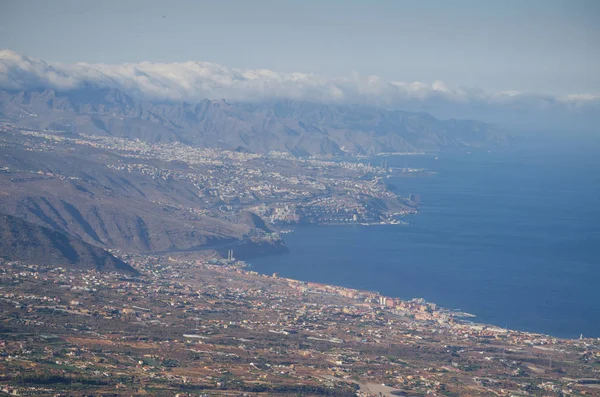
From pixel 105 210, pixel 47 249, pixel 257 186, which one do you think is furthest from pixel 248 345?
pixel 257 186

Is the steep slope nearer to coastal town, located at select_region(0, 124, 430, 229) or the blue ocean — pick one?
coastal town, located at select_region(0, 124, 430, 229)

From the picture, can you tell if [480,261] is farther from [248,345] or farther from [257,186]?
[248,345]

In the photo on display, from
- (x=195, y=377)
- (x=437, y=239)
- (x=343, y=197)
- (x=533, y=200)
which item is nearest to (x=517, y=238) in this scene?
(x=437, y=239)

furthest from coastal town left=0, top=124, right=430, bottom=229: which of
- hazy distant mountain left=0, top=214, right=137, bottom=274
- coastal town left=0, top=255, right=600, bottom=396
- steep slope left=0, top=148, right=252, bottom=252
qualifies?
coastal town left=0, top=255, right=600, bottom=396

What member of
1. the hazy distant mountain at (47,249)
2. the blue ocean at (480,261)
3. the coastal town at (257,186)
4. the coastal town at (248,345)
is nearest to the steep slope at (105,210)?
the coastal town at (257,186)

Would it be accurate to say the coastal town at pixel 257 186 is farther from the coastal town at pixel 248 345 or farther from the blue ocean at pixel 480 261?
the coastal town at pixel 248 345

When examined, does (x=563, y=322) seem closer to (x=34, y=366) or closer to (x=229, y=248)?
(x=229, y=248)
